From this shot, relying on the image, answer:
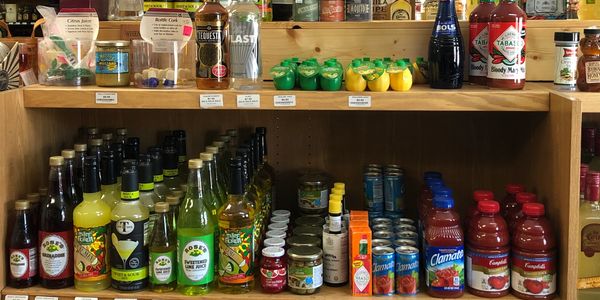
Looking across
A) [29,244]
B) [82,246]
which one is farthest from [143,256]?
[29,244]

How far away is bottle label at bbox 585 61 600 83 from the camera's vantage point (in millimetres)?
1682

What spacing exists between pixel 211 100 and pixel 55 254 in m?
0.56

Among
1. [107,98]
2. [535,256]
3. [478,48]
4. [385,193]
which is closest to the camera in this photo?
[535,256]

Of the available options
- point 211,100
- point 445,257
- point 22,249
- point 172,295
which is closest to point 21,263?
point 22,249

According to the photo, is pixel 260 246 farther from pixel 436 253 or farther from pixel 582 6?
pixel 582 6

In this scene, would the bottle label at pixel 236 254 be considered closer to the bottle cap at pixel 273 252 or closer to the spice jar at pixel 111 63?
the bottle cap at pixel 273 252

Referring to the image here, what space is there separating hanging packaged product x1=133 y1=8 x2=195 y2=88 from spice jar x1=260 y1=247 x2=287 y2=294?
0.51 metres

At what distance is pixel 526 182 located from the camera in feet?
6.48

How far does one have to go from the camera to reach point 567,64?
5.60 feet

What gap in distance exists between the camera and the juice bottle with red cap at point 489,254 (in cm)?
163

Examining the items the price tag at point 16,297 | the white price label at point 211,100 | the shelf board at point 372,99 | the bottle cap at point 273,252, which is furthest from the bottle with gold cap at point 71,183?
the bottle cap at point 273,252

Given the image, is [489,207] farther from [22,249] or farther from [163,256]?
[22,249]

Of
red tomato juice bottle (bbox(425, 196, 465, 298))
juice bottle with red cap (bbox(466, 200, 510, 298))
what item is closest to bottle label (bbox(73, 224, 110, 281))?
red tomato juice bottle (bbox(425, 196, 465, 298))

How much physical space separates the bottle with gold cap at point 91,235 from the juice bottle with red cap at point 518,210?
1.02 m
